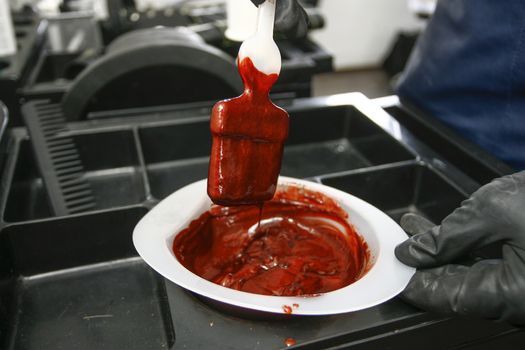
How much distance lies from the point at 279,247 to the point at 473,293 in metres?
0.40

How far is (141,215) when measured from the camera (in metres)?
1.06

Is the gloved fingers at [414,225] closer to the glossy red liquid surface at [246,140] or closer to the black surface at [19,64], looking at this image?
the glossy red liquid surface at [246,140]

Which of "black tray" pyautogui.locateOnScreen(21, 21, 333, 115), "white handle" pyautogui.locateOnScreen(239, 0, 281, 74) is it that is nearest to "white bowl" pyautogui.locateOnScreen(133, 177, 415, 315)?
"white handle" pyautogui.locateOnScreen(239, 0, 281, 74)

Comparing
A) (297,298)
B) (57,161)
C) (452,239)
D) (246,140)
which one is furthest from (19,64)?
(452,239)

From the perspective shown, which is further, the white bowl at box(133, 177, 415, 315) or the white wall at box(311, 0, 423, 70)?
the white wall at box(311, 0, 423, 70)

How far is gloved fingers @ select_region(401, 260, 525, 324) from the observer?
757 millimetres

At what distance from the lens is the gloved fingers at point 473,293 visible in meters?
0.76

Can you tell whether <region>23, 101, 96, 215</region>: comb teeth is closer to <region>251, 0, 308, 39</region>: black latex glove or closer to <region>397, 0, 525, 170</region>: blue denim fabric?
<region>251, 0, 308, 39</region>: black latex glove

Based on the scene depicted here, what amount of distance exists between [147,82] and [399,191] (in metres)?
0.82

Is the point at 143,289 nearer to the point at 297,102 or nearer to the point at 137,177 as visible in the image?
the point at 137,177

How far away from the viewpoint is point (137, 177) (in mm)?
1377

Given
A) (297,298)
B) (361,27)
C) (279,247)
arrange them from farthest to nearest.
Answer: (361,27), (279,247), (297,298)

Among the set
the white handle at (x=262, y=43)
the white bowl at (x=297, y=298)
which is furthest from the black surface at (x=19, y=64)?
the white handle at (x=262, y=43)

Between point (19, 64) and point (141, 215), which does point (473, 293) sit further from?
point (19, 64)
